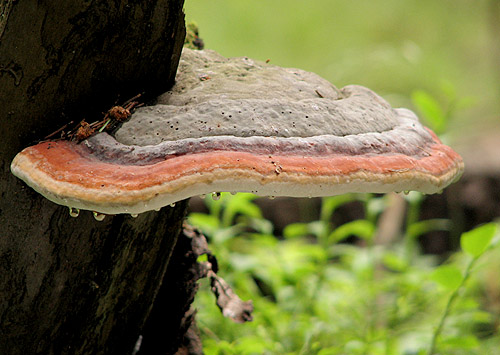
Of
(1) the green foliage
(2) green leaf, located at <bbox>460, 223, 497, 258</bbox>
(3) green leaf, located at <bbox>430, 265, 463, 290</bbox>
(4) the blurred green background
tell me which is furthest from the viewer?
(4) the blurred green background

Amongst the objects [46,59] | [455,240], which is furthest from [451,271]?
[455,240]

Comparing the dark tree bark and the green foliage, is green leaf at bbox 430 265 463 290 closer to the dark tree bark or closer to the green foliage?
the green foliage

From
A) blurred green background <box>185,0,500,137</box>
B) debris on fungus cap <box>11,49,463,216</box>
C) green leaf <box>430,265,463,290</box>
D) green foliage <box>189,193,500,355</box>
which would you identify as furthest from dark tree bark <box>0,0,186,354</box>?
blurred green background <box>185,0,500,137</box>

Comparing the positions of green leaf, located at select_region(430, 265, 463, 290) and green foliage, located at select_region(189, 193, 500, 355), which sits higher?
green leaf, located at select_region(430, 265, 463, 290)

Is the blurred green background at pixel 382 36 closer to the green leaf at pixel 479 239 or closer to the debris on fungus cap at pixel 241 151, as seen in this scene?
the green leaf at pixel 479 239

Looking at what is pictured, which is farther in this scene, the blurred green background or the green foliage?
the blurred green background

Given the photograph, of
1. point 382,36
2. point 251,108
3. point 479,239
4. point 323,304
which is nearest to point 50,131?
point 251,108
